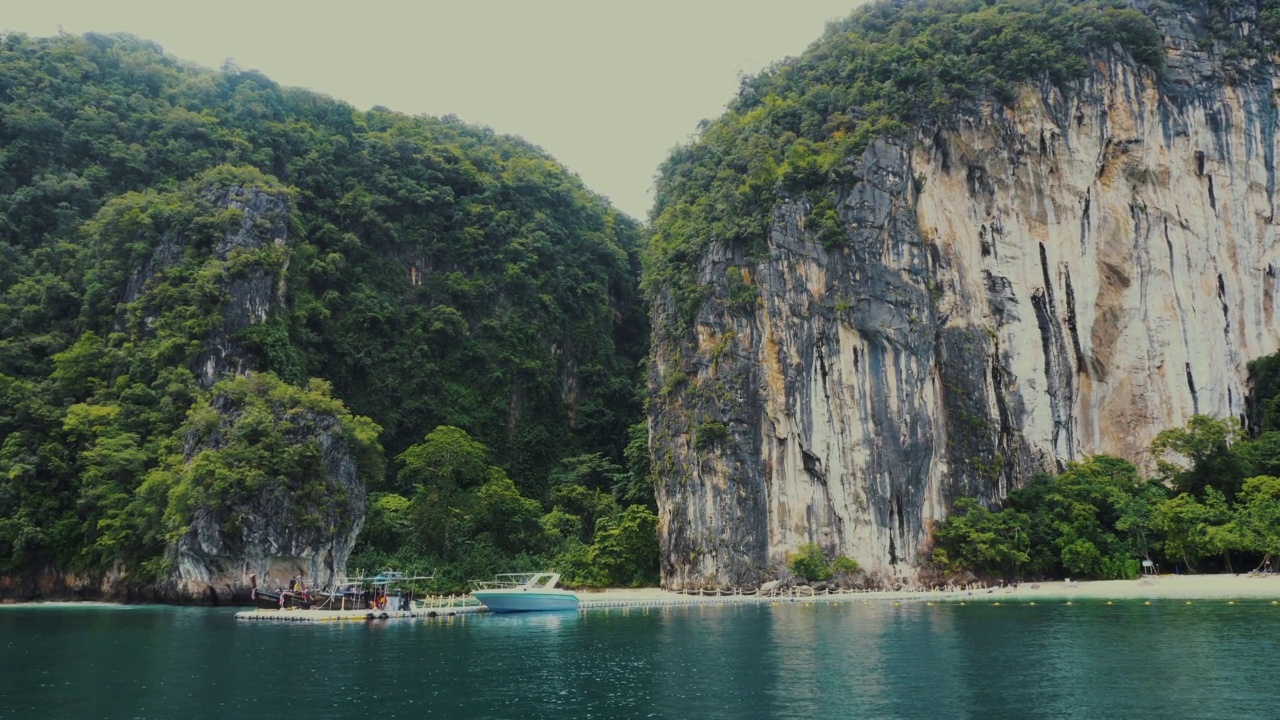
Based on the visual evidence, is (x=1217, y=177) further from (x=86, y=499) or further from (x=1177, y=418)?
(x=86, y=499)

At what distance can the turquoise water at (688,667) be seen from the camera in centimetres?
1814

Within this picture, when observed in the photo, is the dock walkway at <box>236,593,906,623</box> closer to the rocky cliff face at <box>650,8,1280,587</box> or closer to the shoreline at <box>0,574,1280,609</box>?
the shoreline at <box>0,574,1280,609</box>

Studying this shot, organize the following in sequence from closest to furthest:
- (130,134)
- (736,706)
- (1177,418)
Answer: (736,706), (1177,418), (130,134)

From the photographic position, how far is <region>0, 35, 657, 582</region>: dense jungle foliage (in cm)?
4834

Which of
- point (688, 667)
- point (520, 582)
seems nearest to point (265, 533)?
point (520, 582)

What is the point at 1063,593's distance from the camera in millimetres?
41156

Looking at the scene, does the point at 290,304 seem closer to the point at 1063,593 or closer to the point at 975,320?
the point at 975,320

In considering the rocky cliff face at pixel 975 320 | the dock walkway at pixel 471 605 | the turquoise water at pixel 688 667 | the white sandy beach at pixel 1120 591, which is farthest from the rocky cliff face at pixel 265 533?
the rocky cliff face at pixel 975 320

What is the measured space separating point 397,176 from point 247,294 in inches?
773

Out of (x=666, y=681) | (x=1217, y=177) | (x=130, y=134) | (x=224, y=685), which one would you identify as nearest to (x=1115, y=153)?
(x=1217, y=177)

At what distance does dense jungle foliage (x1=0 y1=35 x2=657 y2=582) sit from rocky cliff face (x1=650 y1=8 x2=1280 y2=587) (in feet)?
27.6

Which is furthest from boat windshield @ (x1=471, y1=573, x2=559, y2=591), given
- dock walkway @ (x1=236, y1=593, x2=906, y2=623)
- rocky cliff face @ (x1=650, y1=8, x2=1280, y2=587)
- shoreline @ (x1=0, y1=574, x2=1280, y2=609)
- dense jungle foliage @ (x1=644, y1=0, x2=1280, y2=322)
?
dense jungle foliage @ (x1=644, y1=0, x2=1280, y2=322)

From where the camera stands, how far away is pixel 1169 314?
53125 millimetres

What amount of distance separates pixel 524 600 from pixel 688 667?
20378mm
